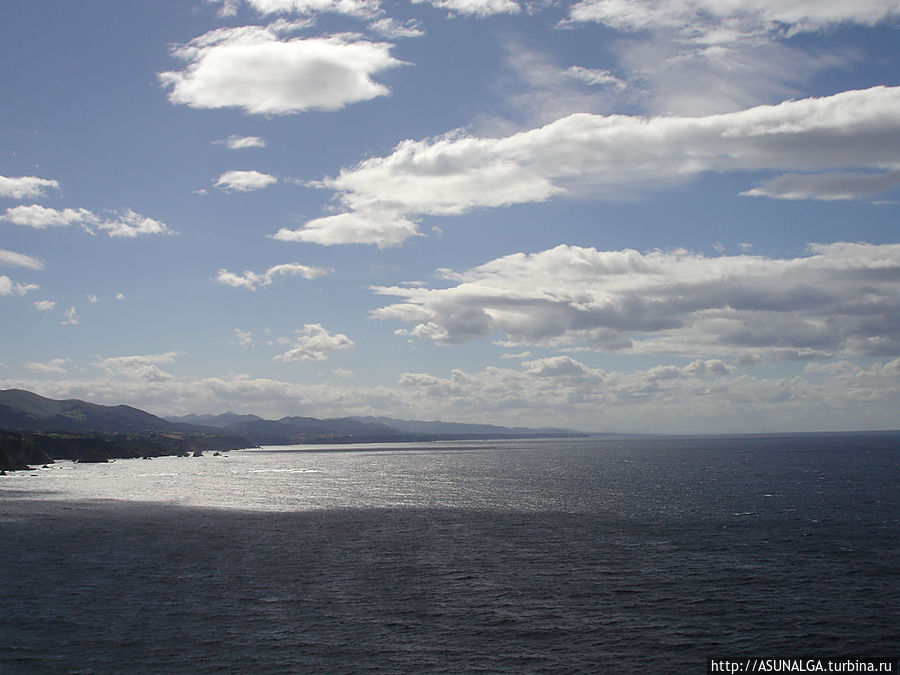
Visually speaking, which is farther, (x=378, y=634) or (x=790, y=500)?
(x=790, y=500)

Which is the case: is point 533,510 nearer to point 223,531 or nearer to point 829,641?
point 223,531

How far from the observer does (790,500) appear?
141 meters

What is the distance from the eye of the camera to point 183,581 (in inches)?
2938

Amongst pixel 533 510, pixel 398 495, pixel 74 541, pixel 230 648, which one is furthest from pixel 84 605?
pixel 398 495

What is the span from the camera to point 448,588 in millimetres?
70750

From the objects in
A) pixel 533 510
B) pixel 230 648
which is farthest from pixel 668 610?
pixel 533 510

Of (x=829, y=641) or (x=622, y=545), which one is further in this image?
(x=622, y=545)

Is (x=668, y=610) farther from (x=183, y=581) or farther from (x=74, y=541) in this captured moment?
(x=74, y=541)

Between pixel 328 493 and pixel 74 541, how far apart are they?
84.6 meters

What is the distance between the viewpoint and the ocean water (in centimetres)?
5166

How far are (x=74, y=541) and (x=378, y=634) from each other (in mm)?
65928

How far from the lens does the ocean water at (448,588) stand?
169 ft

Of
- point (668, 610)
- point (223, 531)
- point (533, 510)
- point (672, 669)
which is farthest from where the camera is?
point (533, 510)

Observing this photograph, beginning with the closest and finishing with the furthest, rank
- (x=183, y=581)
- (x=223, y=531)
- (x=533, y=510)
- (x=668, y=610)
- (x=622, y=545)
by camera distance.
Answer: (x=668, y=610), (x=183, y=581), (x=622, y=545), (x=223, y=531), (x=533, y=510)
